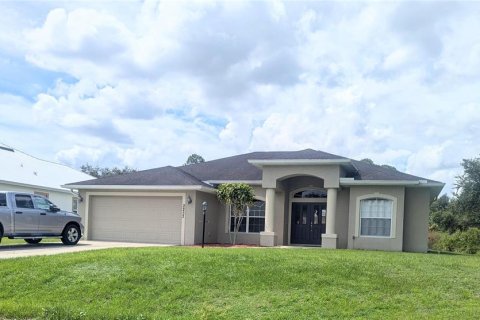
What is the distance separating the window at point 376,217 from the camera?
21.6 metres

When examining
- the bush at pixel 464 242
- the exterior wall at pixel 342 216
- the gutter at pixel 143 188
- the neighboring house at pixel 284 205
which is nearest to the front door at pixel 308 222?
the neighboring house at pixel 284 205

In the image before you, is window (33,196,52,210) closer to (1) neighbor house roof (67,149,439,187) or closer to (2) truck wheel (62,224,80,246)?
(2) truck wheel (62,224,80,246)

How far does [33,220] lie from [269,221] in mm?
9729

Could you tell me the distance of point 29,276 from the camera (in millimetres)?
10930

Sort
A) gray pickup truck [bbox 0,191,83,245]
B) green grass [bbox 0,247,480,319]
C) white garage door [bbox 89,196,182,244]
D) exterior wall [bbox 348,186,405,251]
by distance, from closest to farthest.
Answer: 1. green grass [bbox 0,247,480,319]
2. gray pickup truck [bbox 0,191,83,245]
3. exterior wall [bbox 348,186,405,251]
4. white garage door [bbox 89,196,182,244]

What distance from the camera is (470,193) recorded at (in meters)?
34.4

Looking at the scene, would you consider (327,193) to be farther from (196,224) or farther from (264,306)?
(264,306)

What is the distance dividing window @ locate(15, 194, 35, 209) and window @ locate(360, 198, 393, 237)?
13271 mm

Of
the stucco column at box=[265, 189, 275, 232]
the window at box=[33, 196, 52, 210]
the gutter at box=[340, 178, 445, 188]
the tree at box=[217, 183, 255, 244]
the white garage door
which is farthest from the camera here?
the white garage door

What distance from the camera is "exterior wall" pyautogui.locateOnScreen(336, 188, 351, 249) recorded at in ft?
73.9

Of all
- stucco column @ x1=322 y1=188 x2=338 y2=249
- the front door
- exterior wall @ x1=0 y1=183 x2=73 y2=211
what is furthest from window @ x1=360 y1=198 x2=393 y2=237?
exterior wall @ x1=0 y1=183 x2=73 y2=211

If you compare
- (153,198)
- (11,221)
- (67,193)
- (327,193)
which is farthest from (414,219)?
(67,193)

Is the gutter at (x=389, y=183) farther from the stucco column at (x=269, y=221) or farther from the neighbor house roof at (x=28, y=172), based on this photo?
the neighbor house roof at (x=28, y=172)

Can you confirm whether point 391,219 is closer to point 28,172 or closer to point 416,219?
point 416,219
